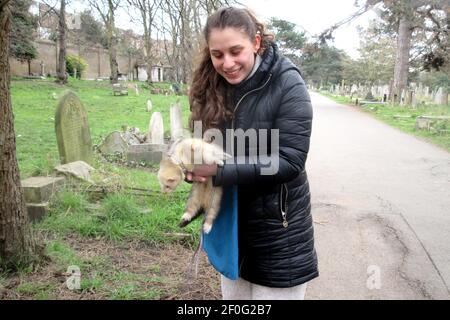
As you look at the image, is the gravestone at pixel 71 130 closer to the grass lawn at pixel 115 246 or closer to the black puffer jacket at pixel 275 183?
the grass lawn at pixel 115 246

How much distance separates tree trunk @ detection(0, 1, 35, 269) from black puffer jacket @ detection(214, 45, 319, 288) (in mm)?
2032

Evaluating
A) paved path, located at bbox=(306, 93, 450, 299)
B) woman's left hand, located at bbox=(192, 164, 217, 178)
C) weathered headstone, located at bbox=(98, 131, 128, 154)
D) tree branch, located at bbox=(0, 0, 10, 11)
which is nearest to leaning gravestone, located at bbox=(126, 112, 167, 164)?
weathered headstone, located at bbox=(98, 131, 128, 154)

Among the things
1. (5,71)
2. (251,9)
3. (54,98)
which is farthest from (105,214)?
(54,98)

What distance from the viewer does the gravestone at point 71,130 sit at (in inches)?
228

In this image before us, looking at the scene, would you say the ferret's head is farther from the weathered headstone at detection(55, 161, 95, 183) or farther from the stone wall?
the stone wall

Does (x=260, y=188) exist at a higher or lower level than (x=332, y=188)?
higher

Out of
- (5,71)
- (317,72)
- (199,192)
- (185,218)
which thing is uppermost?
(317,72)

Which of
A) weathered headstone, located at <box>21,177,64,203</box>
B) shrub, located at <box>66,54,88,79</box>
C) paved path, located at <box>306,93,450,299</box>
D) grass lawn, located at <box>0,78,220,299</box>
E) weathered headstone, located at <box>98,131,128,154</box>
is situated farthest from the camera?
shrub, located at <box>66,54,88,79</box>

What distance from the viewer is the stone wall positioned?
34219 millimetres

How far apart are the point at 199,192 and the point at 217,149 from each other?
0.86 feet

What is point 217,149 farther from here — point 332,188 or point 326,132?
point 326,132

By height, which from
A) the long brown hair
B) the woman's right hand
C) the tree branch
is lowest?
the woman's right hand
